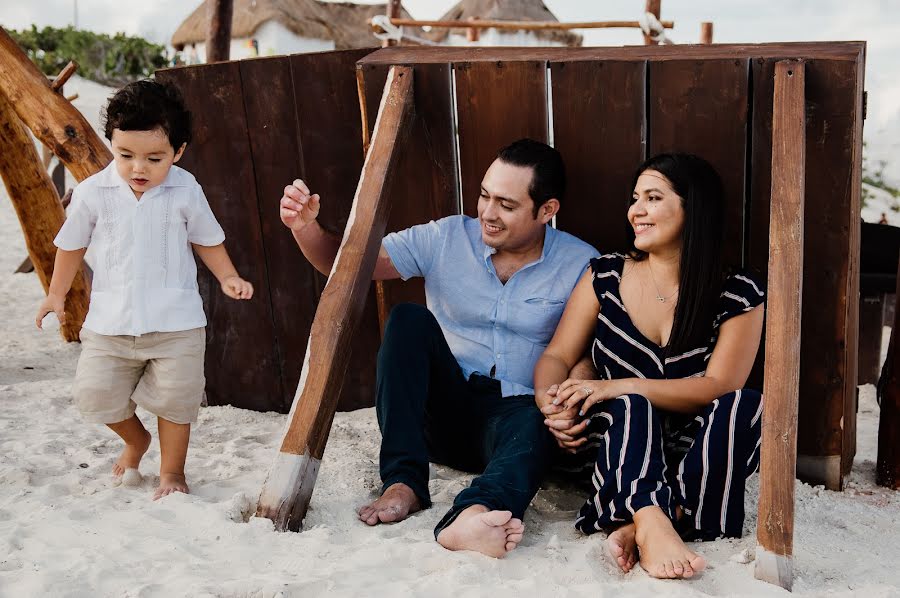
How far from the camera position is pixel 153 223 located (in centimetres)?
285

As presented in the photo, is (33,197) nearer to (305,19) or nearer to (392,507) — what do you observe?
(392,507)

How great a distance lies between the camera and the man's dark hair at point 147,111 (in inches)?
107

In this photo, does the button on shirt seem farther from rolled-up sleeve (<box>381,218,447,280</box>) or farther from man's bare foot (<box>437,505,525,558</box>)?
man's bare foot (<box>437,505,525,558</box>)

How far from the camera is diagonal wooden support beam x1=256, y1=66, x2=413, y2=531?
99.7 inches

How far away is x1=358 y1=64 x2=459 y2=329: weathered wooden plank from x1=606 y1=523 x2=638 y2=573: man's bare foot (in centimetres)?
143

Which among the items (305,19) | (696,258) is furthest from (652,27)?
(305,19)

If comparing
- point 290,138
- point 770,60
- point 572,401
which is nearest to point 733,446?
point 572,401

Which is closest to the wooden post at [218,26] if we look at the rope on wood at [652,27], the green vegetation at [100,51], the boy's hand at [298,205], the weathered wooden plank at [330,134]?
the weathered wooden plank at [330,134]

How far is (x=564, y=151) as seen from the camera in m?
3.23

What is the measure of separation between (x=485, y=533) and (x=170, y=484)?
3.53 ft

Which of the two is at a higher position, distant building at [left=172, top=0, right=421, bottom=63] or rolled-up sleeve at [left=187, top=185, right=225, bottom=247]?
distant building at [left=172, top=0, right=421, bottom=63]

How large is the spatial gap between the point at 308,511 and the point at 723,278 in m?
1.41

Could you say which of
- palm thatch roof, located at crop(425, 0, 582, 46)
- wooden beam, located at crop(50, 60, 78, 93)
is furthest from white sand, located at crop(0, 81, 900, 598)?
palm thatch roof, located at crop(425, 0, 582, 46)

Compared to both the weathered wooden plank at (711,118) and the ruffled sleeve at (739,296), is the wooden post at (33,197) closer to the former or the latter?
the weathered wooden plank at (711,118)
